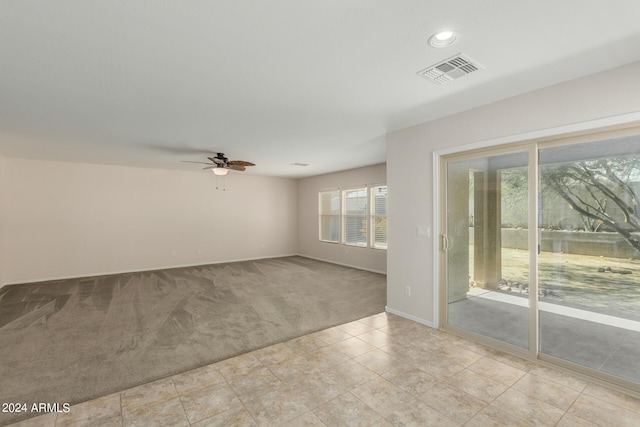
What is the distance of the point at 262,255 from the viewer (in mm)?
8977

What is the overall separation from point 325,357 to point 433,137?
2.82 m

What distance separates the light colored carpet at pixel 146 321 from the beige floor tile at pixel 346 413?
4.00 ft

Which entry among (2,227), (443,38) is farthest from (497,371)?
(2,227)

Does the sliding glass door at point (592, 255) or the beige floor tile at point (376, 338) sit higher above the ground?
the sliding glass door at point (592, 255)

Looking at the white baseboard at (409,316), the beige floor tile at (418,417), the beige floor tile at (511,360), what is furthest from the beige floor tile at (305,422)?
the white baseboard at (409,316)

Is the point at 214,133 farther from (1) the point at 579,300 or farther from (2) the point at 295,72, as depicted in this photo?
(1) the point at 579,300

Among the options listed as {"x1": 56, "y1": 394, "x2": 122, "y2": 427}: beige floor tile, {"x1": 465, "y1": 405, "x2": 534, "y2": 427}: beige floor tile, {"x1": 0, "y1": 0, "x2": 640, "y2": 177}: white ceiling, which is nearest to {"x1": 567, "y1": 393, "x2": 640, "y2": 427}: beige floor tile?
{"x1": 465, "y1": 405, "x2": 534, "y2": 427}: beige floor tile

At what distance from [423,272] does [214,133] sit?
350 centimetres

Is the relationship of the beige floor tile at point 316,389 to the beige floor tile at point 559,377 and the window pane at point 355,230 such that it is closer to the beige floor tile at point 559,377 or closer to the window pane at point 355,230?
Result: the beige floor tile at point 559,377

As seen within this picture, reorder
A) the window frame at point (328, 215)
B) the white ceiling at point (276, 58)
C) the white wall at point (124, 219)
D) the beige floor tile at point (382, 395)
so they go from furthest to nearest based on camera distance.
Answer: the window frame at point (328, 215) < the white wall at point (124, 219) < the beige floor tile at point (382, 395) < the white ceiling at point (276, 58)

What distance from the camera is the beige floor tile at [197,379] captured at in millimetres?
2373

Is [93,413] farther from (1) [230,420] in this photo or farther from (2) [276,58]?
(2) [276,58]

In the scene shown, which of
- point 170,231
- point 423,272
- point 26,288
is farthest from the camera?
point 170,231

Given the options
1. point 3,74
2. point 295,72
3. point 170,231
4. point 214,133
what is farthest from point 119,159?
point 295,72
